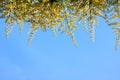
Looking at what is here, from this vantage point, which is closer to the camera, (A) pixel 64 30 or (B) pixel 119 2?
(B) pixel 119 2

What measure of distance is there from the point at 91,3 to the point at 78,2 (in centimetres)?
29

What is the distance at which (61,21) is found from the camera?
360 inches

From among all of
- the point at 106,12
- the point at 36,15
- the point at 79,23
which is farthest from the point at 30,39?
the point at 106,12

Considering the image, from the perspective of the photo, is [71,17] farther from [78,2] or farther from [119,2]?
[119,2]

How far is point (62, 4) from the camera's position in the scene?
877cm

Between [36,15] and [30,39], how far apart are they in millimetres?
563

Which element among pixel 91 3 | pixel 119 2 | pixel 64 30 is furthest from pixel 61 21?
pixel 119 2

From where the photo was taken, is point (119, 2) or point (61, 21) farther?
point (61, 21)

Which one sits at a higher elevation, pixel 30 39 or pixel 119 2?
pixel 119 2

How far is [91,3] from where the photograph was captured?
8875mm

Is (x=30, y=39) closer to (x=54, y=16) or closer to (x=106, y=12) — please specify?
(x=54, y=16)

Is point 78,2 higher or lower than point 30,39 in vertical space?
higher

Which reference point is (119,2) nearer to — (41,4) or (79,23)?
(79,23)

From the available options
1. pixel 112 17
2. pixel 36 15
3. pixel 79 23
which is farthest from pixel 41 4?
pixel 112 17
